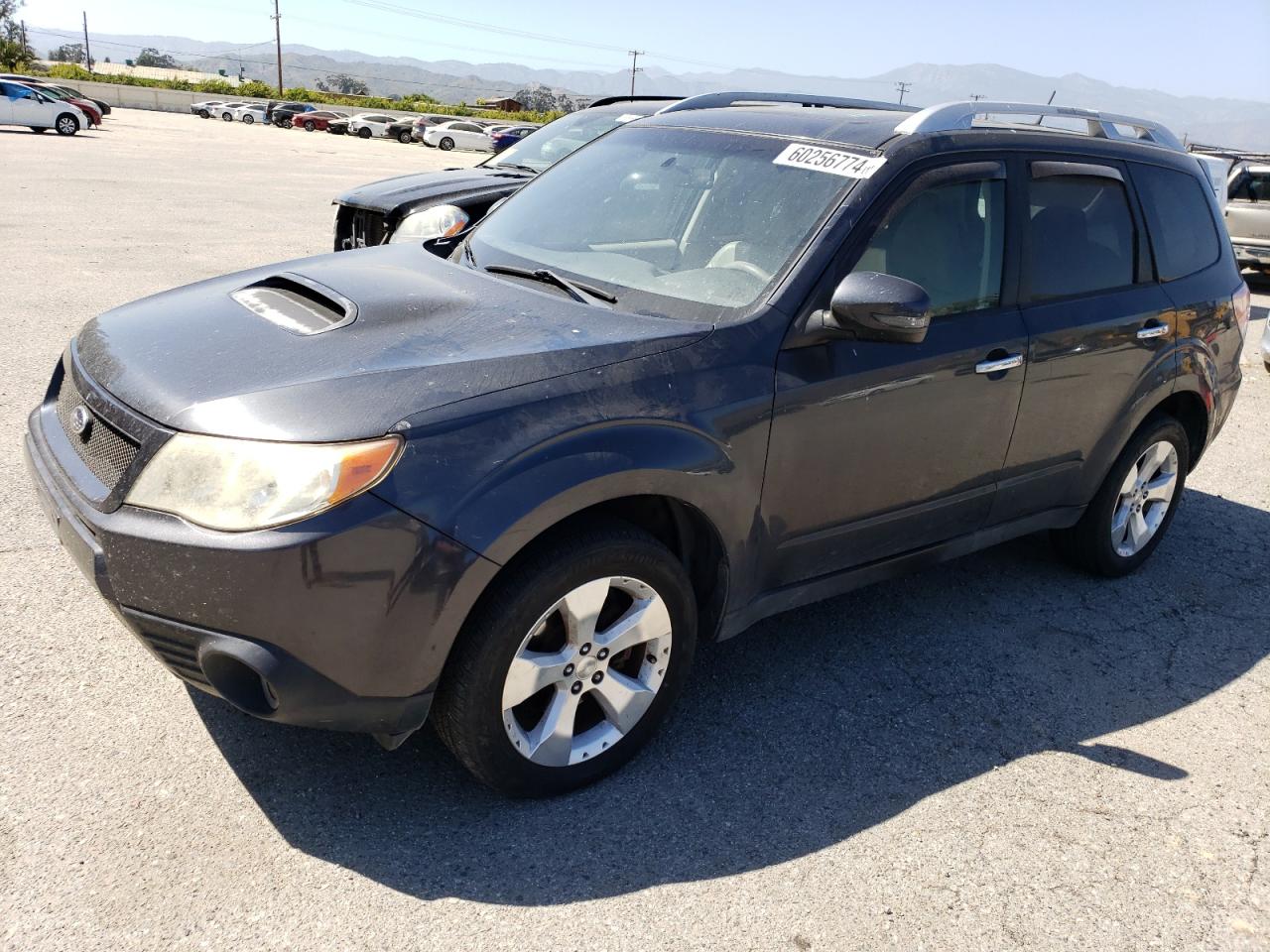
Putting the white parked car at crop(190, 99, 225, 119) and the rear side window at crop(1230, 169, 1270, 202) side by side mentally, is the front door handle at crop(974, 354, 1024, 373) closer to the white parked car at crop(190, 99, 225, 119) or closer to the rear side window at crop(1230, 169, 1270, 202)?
the rear side window at crop(1230, 169, 1270, 202)

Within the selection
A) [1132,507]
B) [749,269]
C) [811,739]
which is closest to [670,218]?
[749,269]

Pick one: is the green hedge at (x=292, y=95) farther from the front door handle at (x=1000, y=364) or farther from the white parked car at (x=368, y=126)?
the front door handle at (x=1000, y=364)

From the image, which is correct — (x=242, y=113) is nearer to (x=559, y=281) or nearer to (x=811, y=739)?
(x=559, y=281)

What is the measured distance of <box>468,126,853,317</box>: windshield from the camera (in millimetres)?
3270

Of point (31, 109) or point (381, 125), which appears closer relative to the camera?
point (31, 109)

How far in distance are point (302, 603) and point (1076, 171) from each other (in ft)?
10.9

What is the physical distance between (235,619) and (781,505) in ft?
5.16

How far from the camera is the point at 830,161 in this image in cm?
342

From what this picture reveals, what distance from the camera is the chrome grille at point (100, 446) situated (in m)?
2.62

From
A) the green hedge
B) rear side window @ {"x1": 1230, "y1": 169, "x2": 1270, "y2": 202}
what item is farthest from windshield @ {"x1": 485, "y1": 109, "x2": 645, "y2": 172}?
the green hedge

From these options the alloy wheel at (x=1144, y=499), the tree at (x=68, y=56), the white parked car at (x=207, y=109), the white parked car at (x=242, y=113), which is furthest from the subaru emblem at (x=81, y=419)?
the tree at (x=68, y=56)

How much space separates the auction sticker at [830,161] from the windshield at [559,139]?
5508 millimetres

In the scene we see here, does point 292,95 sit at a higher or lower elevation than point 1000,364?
lower

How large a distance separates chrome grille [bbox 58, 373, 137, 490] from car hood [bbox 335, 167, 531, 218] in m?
5.18
